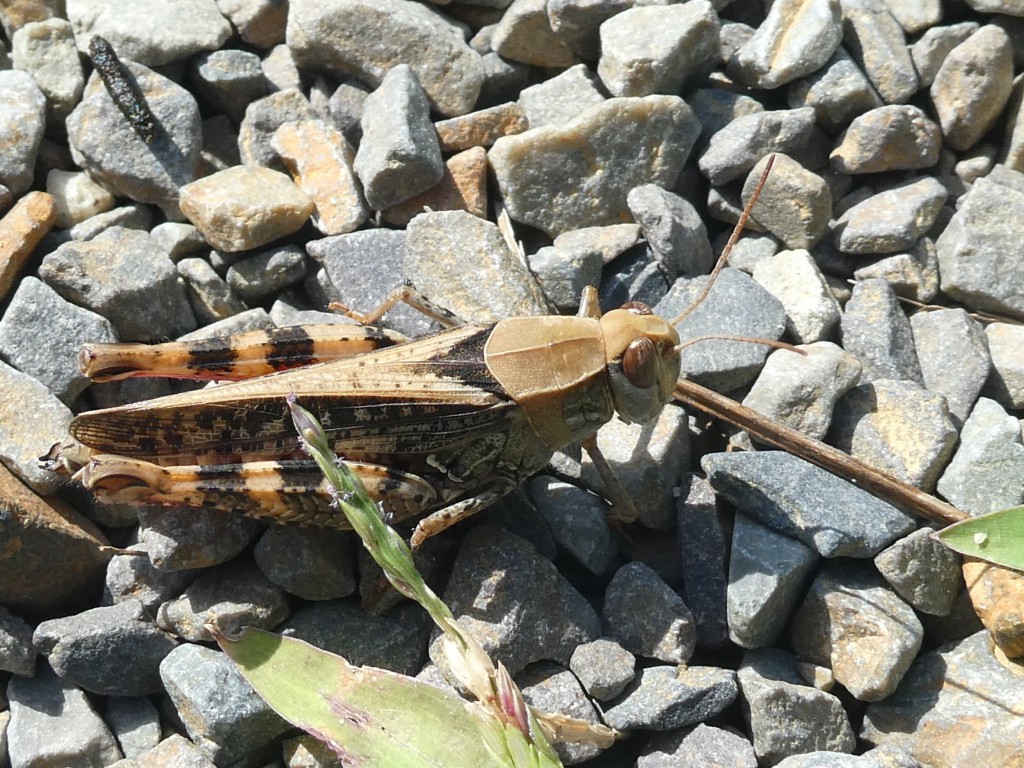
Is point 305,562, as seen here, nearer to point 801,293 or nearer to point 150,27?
point 801,293

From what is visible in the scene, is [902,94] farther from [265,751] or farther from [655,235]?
[265,751]

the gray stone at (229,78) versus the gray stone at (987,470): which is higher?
the gray stone at (229,78)

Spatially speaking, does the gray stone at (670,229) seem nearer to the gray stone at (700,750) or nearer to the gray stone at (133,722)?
the gray stone at (700,750)

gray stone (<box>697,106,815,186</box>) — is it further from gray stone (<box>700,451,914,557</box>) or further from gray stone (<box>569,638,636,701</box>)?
gray stone (<box>569,638,636,701</box>)

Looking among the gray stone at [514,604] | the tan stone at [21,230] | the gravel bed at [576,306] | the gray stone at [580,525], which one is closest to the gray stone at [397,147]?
the gravel bed at [576,306]

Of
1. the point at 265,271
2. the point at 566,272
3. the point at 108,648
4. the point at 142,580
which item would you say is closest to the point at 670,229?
the point at 566,272

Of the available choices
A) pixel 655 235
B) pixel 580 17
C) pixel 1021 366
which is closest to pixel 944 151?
pixel 1021 366

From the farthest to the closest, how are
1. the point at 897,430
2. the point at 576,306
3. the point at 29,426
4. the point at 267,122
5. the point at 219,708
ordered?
1. the point at 267,122
2. the point at 576,306
3. the point at 897,430
4. the point at 29,426
5. the point at 219,708

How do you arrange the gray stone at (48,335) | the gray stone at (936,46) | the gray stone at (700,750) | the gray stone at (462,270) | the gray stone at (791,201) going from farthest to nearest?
the gray stone at (936,46) → the gray stone at (791,201) → the gray stone at (462,270) → the gray stone at (48,335) → the gray stone at (700,750)
